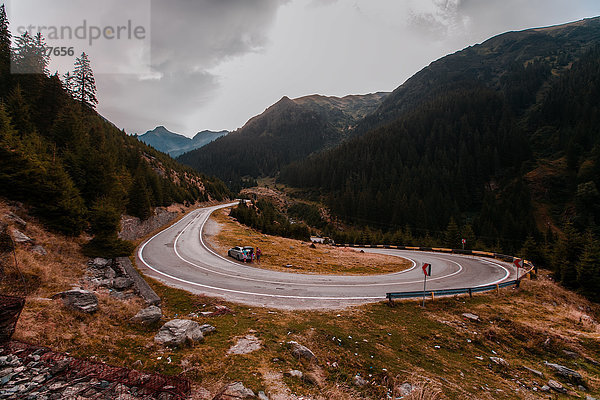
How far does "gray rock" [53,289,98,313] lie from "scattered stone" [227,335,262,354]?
5.61m

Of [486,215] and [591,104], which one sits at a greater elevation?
[591,104]

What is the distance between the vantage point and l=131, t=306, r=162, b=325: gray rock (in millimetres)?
9488

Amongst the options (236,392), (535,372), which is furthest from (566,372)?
(236,392)

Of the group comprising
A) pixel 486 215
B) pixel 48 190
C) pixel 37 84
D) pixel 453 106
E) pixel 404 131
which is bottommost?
pixel 486 215

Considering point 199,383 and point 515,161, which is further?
point 515,161

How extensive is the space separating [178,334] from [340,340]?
22.4ft

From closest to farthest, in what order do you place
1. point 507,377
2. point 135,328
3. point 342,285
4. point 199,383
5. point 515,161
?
point 199,383 → point 135,328 → point 507,377 → point 342,285 → point 515,161

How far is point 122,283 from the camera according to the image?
546 inches

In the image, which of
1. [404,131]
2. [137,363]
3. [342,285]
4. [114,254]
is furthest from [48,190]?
[404,131]

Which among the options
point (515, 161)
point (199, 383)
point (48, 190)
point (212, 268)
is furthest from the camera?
point (515, 161)

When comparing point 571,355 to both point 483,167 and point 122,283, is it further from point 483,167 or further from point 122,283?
point 483,167

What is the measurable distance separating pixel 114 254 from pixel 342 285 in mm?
18044

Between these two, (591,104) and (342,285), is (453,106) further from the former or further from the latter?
(342,285)

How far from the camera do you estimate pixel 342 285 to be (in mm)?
19984
